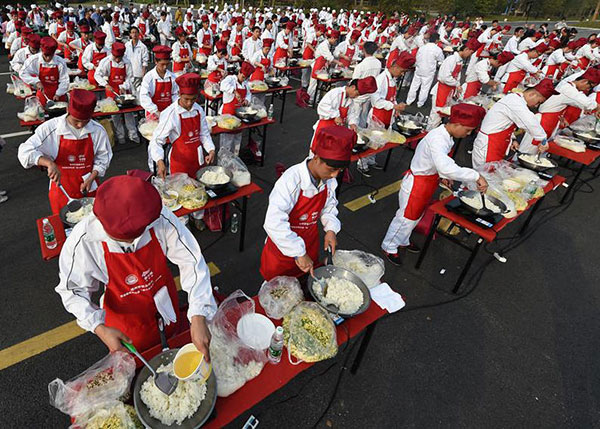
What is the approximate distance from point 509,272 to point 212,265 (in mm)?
5165

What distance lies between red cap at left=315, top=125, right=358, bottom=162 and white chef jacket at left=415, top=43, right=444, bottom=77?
10725mm

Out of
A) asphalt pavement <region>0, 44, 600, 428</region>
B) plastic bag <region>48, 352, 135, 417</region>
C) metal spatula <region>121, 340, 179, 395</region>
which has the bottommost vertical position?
asphalt pavement <region>0, 44, 600, 428</region>

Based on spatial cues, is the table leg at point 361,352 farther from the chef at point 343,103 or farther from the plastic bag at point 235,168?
the chef at point 343,103

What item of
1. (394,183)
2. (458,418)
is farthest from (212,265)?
(394,183)

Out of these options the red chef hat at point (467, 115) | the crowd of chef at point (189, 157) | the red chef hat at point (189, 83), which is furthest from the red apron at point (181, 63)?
the red chef hat at point (467, 115)

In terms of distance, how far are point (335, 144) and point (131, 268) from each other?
183 cm

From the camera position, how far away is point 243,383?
2.25 metres

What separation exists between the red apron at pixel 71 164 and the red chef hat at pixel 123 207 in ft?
Answer: 9.07

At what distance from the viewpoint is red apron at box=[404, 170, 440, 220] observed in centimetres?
479

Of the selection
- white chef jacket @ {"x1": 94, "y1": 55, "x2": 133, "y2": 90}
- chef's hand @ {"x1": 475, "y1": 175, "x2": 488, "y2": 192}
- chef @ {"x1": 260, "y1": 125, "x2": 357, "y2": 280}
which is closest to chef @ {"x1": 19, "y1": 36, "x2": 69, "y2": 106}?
Answer: white chef jacket @ {"x1": 94, "y1": 55, "x2": 133, "y2": 90}

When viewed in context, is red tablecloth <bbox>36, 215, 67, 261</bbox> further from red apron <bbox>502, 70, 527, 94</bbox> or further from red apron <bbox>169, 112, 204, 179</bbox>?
red apron <bbox>502, 70, 527, 94</bbox>

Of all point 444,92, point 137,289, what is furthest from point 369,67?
point 137,289

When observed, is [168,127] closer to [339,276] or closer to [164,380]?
[339,276]

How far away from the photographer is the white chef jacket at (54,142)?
350cm
